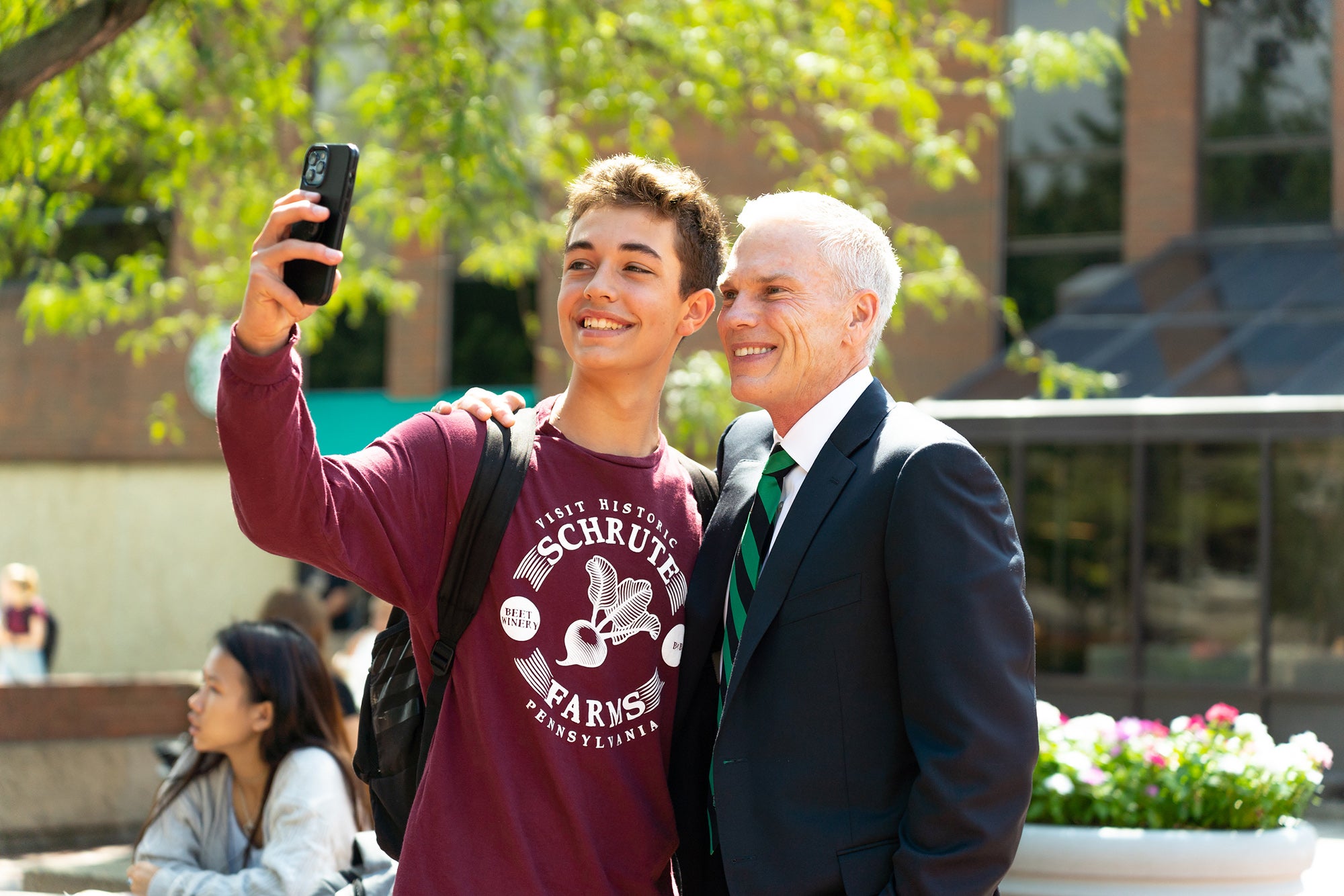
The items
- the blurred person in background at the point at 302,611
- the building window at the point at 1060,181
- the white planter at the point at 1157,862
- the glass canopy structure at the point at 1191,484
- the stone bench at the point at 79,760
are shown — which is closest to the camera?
the white planter at the point at 1157,862

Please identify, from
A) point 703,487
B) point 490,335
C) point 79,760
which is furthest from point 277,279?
point 490,335

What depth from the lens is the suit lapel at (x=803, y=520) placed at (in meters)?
2.48

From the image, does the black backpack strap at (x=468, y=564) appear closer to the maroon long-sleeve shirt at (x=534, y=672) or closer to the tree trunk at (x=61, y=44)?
the maroon long-sleeve shirt at (x=534, y=672)

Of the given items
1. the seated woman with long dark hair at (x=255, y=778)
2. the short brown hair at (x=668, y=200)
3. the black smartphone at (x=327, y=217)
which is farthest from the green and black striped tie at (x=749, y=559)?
the seated woman with long dark hair at (x=255, y=778)

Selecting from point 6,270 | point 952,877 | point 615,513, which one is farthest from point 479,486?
point 6,270

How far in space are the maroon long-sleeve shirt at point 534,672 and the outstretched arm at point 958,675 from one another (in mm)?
523

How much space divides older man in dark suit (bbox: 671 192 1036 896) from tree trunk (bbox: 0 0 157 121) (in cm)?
219

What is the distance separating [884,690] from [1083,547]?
1148 cm

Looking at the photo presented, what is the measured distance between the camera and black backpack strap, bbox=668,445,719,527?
119 inches

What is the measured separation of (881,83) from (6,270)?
480 centimetres

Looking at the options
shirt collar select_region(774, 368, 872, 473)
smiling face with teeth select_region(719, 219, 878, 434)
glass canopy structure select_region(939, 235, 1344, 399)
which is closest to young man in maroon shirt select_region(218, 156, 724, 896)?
smiling face with teeth select_region(719, 219, 878, 434)

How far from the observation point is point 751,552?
2645mm

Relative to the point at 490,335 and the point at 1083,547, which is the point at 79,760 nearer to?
the point at 1083,547

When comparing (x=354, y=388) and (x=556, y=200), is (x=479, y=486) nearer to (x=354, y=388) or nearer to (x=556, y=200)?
(x=556, y=200)
